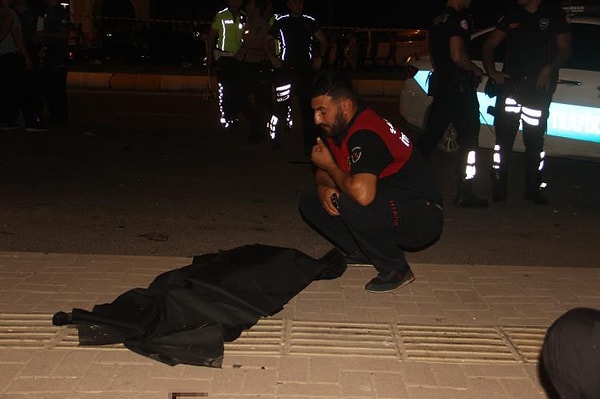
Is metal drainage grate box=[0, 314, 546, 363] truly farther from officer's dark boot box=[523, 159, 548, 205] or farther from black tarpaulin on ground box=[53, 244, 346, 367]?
officer's dark boot box=[523, 159, 548, 205]

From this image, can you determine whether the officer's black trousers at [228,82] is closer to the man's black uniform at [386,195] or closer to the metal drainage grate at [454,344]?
the man's black uniform at [386,195]

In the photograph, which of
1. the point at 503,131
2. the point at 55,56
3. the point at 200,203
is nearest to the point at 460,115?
the point at 503,131

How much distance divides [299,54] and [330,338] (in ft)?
18.2

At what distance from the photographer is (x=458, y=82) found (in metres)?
6.58

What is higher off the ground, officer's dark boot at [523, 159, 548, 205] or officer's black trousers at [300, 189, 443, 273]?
officer's black trousers at [300, 189, 443, 273]

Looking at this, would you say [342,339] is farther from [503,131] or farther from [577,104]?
[577,104]

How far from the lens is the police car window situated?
7.39 metres

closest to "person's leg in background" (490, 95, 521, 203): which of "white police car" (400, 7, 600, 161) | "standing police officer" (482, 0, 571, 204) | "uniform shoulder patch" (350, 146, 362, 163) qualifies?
"standing police officer" (482, 0, 571, 204)

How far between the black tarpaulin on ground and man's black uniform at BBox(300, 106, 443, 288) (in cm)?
39

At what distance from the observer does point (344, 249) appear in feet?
16.6

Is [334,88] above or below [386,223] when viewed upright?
above

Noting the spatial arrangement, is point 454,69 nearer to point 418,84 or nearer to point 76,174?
point 418,84

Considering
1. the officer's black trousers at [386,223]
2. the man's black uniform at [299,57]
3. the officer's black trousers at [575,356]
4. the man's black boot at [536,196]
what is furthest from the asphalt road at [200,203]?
the officer's black trousers at [575,356]

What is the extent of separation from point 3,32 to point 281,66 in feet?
11.5
